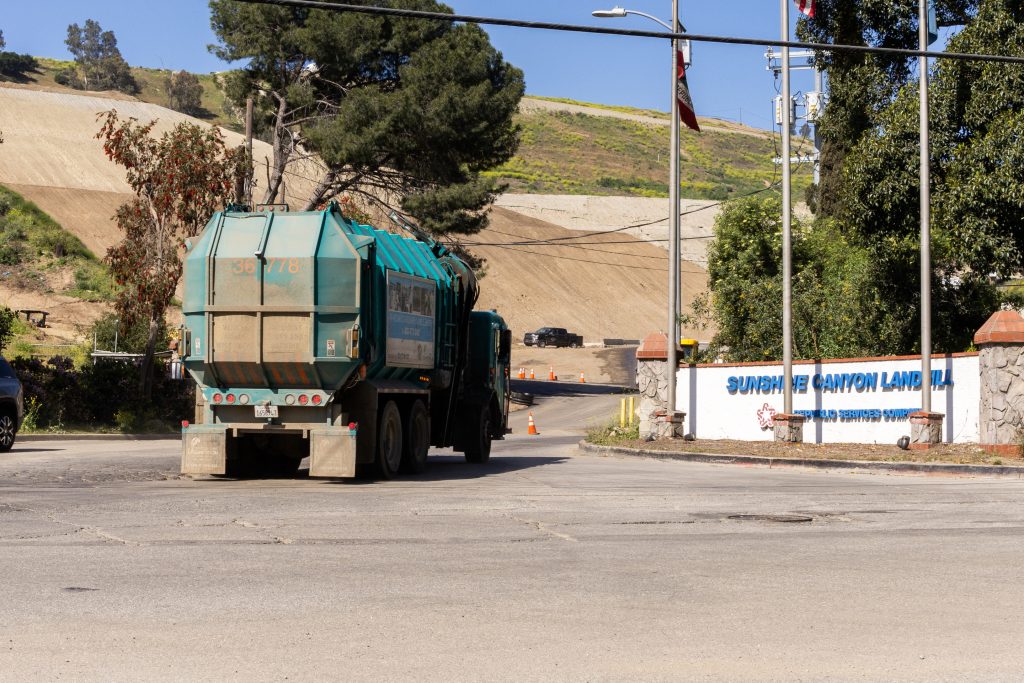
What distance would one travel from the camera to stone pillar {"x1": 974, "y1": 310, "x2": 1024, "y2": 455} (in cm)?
2302

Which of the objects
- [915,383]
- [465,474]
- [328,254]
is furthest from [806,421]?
[328,254]

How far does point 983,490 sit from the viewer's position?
1705 centimetres

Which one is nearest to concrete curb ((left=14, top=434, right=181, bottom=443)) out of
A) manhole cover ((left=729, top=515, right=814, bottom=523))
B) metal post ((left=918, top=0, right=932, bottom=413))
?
metal post ((left=918, top=0, right=932, bottom=413))

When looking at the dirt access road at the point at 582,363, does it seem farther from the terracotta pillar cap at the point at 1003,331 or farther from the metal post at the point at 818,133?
the terracotta pillar cap at the point at 1003,331

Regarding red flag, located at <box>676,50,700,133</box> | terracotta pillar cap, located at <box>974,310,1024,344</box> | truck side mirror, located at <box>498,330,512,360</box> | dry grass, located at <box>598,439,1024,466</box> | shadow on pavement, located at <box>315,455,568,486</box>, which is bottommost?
shadow on pavement, located at <box>315,455,568,486</box>

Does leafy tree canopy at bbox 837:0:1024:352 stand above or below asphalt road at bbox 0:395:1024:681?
above

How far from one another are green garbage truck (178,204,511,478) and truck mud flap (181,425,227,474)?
0.04 ft

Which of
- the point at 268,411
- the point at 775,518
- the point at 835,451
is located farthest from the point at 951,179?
the point at 268,411

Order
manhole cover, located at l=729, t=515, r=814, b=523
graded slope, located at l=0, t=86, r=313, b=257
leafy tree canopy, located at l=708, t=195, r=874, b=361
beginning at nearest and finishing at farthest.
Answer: manhole cover, located at l=729, t=515, r=814, b=523 → leafy tree canopy, located at l=708, t=195, r=874, b=361 → graded slope, located at l=0, t=86, r=313, b=257

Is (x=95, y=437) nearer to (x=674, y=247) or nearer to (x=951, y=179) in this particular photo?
(x=674, y=247)

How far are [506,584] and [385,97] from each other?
37.6m

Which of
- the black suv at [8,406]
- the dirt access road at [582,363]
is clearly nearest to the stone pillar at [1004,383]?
the black suv at [8,406]

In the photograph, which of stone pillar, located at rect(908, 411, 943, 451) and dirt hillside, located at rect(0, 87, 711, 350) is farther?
dirt hillside, located at rect(0, 87, 711, 350)

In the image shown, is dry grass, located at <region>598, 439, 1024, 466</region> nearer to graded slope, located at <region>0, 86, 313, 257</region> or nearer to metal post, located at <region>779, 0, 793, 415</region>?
metal post, located at <region>779, 0, 793, 415</region>
